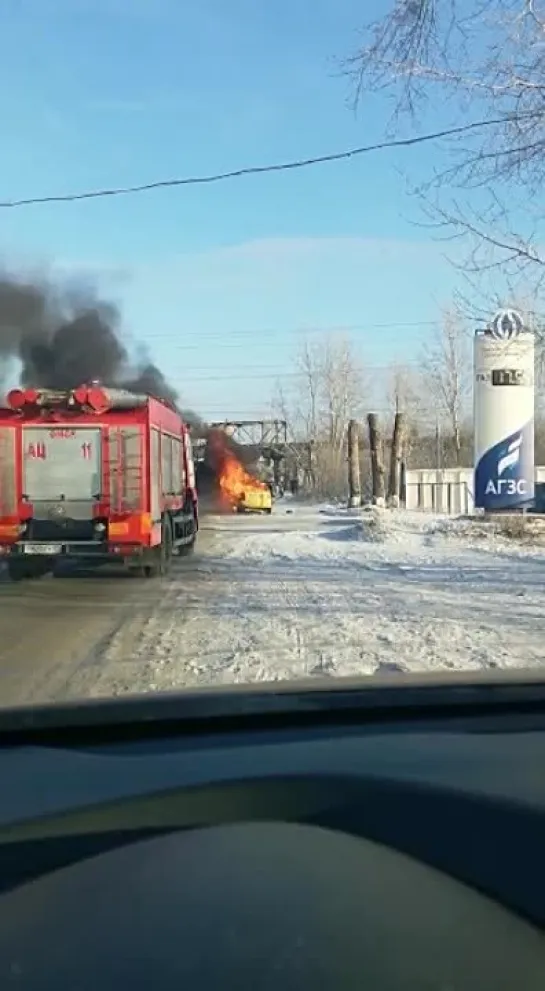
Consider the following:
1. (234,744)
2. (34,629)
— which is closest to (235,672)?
(34,629)

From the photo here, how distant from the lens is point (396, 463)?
4356 cm

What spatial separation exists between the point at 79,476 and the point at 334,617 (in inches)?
252

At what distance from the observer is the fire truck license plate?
16.9 m

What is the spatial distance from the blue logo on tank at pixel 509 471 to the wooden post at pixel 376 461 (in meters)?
12.7

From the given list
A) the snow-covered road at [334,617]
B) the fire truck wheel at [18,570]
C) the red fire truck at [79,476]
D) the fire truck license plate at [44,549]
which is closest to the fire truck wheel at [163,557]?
the red fire truck at [79,476]

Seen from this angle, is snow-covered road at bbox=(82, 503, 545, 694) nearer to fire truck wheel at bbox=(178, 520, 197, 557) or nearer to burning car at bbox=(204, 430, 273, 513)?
fire truck wheel at bbox=(178, 520, 197, 557)

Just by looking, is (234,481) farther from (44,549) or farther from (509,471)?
(44,549)

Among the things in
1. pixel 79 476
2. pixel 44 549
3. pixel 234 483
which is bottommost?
pixel 44 549

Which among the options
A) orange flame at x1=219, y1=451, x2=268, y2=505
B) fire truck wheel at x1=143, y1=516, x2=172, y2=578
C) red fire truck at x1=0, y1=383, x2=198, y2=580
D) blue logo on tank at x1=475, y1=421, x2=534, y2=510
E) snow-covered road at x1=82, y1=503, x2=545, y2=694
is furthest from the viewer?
orange flame at x1=219, y1=451, x2=268, y2=505

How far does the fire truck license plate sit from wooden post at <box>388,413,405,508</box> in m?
25.8

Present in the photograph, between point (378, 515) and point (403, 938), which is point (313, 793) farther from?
point (378, 515)

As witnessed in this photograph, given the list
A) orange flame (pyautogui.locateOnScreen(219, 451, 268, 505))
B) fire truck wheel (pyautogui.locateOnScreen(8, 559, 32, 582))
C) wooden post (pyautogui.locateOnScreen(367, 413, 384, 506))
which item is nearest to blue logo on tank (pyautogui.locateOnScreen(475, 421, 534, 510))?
fire truck wheel (pyautogui.locateOnScreen(8, 559, 32, 582))

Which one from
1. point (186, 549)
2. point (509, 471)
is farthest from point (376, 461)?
point (186, 549)

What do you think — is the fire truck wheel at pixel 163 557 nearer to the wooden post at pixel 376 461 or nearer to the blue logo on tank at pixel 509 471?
the blue logo on tank at pixel 509 471
